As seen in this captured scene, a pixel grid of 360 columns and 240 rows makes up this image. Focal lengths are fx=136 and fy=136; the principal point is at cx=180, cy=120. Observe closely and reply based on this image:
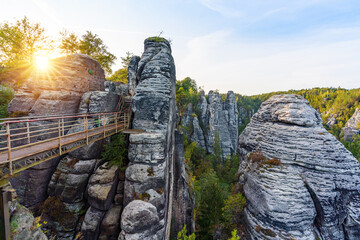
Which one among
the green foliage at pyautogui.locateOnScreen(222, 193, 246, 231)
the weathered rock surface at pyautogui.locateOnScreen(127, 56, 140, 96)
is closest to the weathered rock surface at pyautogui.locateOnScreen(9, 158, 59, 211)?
the weathered rock surface at pyautogui.locateOnScreen(127, 56, 140, 96)

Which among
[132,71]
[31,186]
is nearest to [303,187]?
[31,186]

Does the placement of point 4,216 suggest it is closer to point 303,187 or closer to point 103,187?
point 103,187

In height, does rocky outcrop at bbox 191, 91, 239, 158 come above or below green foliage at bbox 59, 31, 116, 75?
below

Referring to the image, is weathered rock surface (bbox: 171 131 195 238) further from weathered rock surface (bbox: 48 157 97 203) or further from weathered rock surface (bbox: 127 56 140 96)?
weathered rock surface (bbox: 127 56 140 96)

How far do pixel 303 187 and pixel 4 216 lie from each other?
489 inches

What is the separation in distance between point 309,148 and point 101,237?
12.9 meters

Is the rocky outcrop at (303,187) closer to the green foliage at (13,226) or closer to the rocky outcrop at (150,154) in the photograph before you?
the rocky outcrop at (150,154)

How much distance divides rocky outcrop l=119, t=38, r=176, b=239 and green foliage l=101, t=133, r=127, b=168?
117 centimetres

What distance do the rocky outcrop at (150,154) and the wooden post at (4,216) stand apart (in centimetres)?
388

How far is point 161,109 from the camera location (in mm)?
8766

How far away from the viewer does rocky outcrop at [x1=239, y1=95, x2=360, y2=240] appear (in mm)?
7321

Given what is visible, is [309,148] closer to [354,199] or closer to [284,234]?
[354,199]

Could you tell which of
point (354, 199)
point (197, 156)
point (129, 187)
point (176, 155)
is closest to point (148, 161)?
point (129, 187)

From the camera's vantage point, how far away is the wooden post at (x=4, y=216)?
11.6 feet
